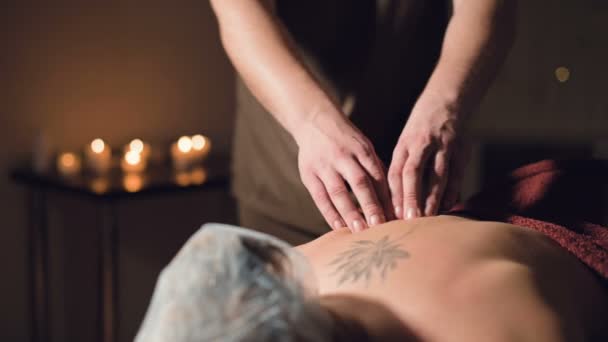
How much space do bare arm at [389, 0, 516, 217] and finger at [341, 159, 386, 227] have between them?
34mm

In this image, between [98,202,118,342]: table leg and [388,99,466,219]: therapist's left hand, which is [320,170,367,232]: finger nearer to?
[388,99,466,219]: therapist's left hand

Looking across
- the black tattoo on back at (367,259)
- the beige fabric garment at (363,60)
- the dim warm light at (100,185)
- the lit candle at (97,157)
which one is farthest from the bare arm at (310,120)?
the lit candle at (97,157)

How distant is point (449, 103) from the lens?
1.08 m

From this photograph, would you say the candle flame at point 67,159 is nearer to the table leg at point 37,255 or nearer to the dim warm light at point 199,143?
the table leg at point 37,255

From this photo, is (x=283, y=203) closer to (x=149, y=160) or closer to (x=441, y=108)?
(x=441, y=108)

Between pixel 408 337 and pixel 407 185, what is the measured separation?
299 millimetres

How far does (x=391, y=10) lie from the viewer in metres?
1.46

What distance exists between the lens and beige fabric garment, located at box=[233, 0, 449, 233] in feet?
4.80

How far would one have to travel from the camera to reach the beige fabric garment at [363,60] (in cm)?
146

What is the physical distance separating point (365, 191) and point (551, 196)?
1.10ft

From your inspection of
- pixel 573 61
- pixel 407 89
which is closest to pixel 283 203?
pixel 407 89

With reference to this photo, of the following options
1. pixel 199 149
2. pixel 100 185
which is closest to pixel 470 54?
pixel 100 185

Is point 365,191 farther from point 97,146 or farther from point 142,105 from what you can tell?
point 142,105

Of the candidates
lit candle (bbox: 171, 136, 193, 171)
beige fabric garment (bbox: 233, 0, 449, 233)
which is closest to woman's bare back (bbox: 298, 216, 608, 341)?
beige fabric garment (bbox: 233, 0, 449, 233)
